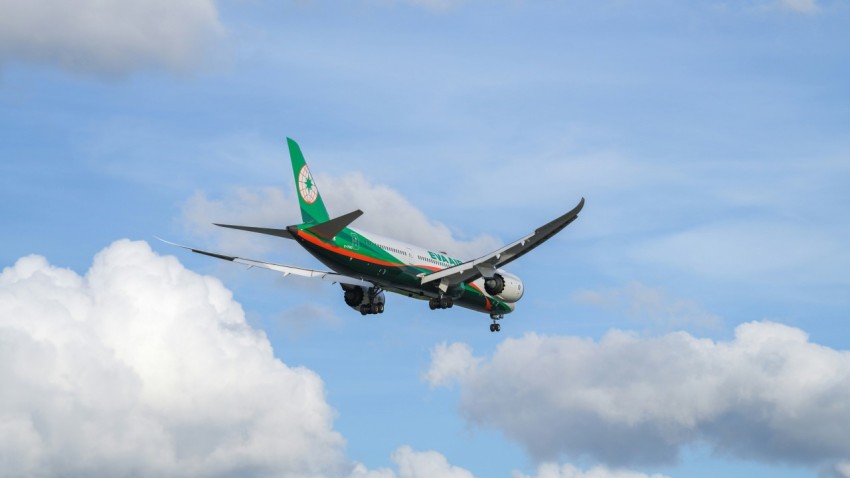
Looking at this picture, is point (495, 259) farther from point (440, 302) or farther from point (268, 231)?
point (268, 231)

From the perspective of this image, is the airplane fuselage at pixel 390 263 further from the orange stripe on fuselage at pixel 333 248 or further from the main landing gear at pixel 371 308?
the main landing gear at pixel 371 308

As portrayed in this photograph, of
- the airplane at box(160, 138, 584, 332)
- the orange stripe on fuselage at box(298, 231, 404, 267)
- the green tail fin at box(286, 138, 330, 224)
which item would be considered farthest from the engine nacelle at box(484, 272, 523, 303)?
the green tail fin at box(286, 138, 330, 224)

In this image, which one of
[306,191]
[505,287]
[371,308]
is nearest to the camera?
[306,191]

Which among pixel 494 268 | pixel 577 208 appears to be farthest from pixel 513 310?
pixel 577 208

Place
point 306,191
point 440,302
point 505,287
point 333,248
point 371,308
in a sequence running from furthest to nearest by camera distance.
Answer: point 505,287
point 371,308
point 440,302
point 306,191
point 333,248

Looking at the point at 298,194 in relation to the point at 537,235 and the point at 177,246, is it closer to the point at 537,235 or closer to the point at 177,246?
the point at 177,246

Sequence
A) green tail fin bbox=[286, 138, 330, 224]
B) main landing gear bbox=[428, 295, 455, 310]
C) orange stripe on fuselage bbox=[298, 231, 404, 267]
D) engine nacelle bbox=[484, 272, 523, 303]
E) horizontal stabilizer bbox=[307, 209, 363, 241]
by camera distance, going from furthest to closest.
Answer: engine nacelle bbox=[484, 272, 523, 303]
main landing gear bbox=[428, 295, 455, 310]
green tail fin bbox=[286, 138, 330, 224]
orange stripe on fuselage bbox=[298, 231, 404, 267]
horizontal stabilizer bbox=[307, 209, 363, 241]

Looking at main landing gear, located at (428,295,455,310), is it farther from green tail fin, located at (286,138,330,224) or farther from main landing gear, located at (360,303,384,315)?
green tail fin, located at (286,138,330,224)

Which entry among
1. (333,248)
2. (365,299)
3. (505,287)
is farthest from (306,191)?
(505,287)

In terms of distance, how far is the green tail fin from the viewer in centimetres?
7950

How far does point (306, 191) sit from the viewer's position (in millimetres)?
80250

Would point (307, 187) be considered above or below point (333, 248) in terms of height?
above

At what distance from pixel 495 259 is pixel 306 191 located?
12302mm

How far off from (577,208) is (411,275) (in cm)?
1473
